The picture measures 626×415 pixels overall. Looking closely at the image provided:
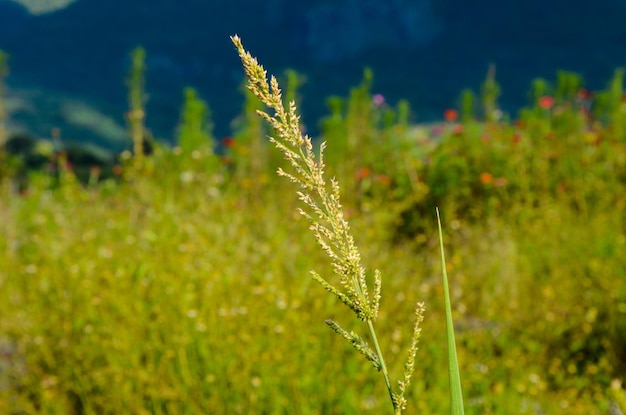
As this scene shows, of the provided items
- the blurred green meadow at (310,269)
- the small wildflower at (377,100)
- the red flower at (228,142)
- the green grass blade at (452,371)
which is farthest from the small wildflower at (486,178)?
the green grass blade at (452,371)

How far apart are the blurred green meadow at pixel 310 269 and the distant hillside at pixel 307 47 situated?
19175mm

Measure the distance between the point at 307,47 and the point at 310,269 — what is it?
156 feet

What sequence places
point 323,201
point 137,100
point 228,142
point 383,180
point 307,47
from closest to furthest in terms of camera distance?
1. point 323,201
2. point 137,100
3. point 383,180
4. point 228,142
5. point 307,47

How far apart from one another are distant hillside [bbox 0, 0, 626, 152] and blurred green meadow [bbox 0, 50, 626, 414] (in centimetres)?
1918

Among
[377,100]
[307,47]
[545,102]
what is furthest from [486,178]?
[307,47]

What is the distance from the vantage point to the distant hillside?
36219 mm

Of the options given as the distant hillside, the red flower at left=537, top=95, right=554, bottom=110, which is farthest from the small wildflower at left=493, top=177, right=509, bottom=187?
the distant hillside

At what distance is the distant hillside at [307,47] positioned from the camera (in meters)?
36.2

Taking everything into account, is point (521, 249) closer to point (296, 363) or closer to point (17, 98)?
point (296, 363)

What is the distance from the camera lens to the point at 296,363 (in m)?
2.77

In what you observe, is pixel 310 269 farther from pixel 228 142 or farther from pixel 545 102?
pixel 545 102

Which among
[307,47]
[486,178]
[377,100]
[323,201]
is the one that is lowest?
[323,201]

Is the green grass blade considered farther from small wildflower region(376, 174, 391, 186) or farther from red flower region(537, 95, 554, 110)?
red flower region(537, 95, 554, 110)

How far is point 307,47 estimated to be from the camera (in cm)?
4797
